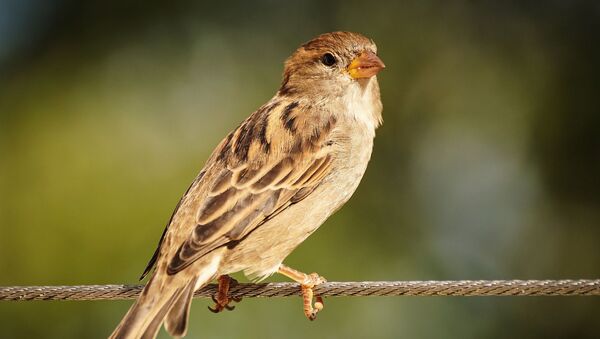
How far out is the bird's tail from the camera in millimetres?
5496

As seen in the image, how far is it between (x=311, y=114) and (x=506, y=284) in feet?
7.51

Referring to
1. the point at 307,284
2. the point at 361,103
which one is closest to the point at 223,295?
the point at 307,284

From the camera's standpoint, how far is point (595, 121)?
1290cm

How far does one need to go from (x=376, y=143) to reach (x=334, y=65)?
4.84 meters

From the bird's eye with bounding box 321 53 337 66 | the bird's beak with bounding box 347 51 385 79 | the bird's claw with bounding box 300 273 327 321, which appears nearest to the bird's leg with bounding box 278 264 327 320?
the bird's claw with bounding box 300 273 327 321

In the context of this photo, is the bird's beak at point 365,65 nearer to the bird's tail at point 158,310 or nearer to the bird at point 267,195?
the bird at point 267,195

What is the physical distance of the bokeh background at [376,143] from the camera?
9.59 meters

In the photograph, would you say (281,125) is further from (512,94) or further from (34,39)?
(512,94)

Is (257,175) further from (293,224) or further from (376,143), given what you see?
(376,143)

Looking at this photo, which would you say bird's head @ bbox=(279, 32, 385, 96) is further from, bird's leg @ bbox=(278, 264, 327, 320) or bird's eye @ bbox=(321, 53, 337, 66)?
bird's leg @ bbox=(278, 264, 327, 320)

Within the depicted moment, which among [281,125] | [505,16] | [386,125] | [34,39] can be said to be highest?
[505,16]

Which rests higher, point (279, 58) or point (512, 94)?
point (512, 94)

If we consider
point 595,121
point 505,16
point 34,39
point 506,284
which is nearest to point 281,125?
point 506,284

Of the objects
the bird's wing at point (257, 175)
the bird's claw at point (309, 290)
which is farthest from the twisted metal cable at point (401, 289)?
the bird's claw at point (309, 290)
